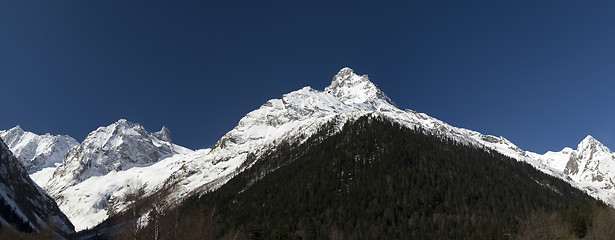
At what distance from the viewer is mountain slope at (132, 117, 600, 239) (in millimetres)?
141000

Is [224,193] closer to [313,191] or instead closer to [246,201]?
[246,201]

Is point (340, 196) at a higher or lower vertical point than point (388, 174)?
lower

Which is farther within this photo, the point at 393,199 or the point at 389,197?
the point at 389,197

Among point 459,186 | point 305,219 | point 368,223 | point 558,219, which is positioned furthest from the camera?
point 459,186

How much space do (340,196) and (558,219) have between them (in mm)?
78066

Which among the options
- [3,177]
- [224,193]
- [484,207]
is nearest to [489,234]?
[484,207]

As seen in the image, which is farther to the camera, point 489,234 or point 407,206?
point 407,206

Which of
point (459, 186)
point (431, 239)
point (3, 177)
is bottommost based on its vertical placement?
point (431, 239)

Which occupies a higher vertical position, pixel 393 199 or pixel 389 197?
pixel 389 197

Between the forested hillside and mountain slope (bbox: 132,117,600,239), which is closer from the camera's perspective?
the forested hillside

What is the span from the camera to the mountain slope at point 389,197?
14100 centimetres

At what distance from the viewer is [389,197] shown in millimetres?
159500

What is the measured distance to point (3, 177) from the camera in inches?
7510

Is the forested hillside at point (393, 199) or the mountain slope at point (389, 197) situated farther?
the mountain slope at point (389, 197)
